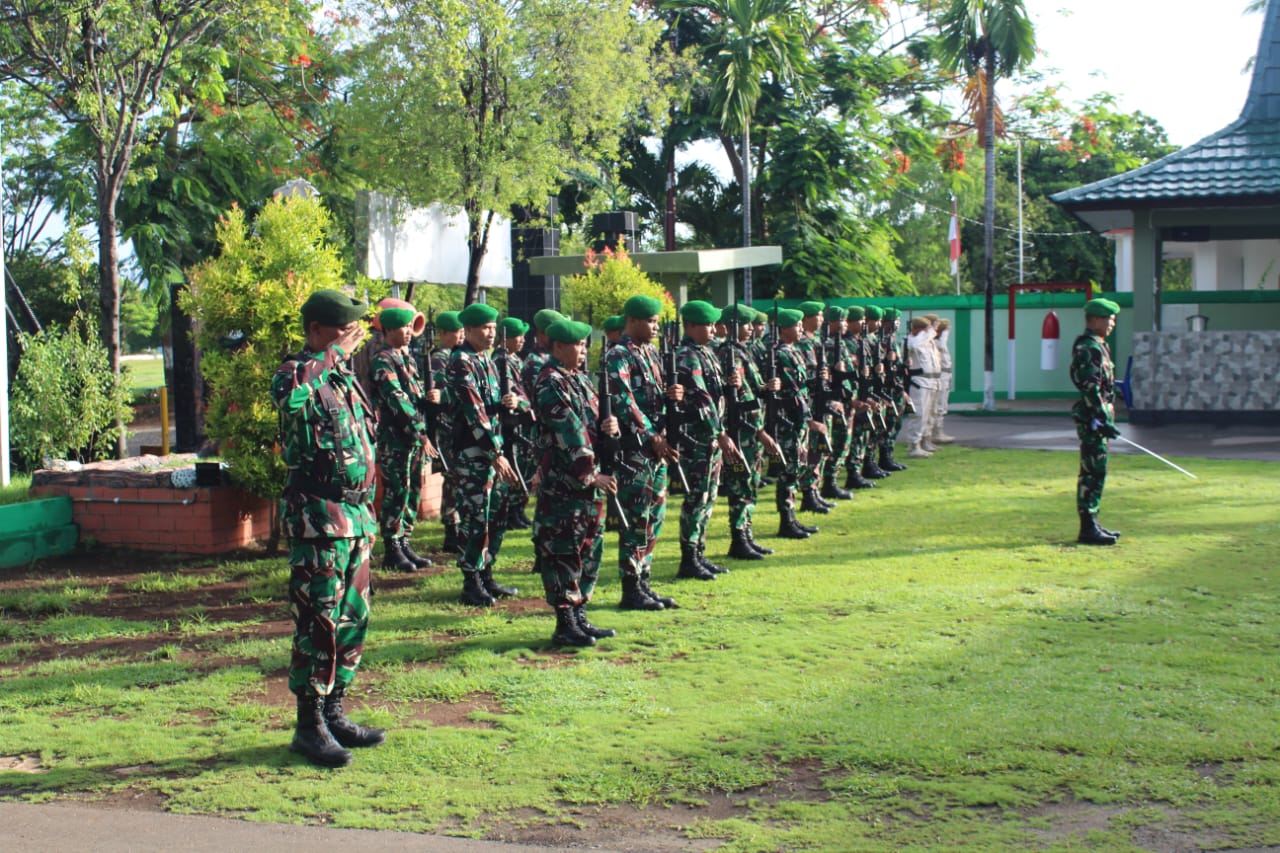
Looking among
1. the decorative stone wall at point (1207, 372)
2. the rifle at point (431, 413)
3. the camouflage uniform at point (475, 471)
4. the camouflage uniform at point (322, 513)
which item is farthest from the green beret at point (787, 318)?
the decorative stone wall at point (1207, 372)

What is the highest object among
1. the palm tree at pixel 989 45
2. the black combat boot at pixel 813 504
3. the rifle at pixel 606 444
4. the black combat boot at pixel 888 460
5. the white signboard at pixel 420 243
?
the palm tree at pixel 989 45

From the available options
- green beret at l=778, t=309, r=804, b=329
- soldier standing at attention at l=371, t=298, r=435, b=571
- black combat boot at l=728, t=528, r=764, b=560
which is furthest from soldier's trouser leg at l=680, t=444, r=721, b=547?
green beret at l=778, t=309, r=804, b=329

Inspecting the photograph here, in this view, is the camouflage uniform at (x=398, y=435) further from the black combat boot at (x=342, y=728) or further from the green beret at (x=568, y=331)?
the black combat boot at (x=342, y=728)

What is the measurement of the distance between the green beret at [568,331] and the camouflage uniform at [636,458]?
568mm

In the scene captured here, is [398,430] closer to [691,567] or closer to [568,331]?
[691,567]

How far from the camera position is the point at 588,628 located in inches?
276

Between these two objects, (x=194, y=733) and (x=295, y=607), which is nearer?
(x=295, y=607)

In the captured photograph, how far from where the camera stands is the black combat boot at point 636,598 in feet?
25.6

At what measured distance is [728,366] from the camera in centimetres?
930

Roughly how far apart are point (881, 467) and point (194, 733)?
10.6m

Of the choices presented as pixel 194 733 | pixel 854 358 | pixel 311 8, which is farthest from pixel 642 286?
pixel 194 733

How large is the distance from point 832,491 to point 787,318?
8.17 feet

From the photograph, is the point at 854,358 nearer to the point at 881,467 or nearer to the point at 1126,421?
the point at 881,467

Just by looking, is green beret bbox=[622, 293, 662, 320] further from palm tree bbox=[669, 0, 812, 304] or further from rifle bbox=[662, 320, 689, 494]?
palm tree bbox=[669, 0, 812, 304]
